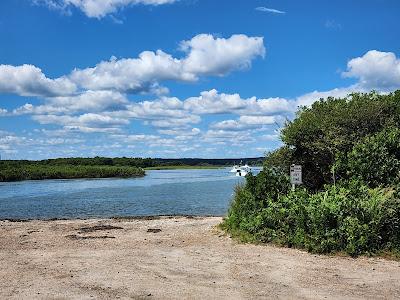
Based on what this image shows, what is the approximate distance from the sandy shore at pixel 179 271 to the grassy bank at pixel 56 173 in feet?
245

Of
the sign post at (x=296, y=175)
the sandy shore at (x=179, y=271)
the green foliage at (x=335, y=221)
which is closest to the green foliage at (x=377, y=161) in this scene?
the green foliage at (x=335, y=221)

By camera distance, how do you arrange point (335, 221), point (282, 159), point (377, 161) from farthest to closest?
1. point (282, 159)
2. point (377, 161)
3. point (335, 221)

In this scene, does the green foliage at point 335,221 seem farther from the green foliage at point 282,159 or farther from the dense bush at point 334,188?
the green foliage at point 282,159

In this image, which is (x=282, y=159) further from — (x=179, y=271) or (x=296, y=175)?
(x=179, y=271)

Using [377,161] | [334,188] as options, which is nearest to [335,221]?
[334,188]

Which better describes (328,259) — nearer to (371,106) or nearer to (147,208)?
(371,106)

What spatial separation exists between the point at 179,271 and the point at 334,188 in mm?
5580

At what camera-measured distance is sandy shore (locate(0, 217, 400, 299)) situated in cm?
854

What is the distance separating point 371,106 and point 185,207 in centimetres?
1600

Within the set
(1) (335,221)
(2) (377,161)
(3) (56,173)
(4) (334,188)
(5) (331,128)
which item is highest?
(5) (331,128)

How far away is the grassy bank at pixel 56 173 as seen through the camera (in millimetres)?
85869

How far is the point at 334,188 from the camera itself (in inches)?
546

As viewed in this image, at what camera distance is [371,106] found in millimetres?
19391

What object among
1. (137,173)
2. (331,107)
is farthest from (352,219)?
(137,173)
